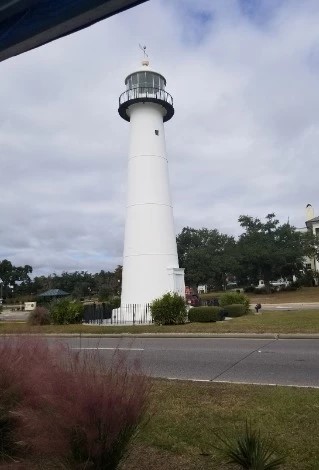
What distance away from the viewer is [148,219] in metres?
24.1

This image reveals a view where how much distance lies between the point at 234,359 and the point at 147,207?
46.1 feet

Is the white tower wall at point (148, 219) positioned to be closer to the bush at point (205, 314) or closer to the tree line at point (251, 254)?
the bush at point (205, 314)

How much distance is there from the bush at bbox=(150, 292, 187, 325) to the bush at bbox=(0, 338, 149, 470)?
55.7ft

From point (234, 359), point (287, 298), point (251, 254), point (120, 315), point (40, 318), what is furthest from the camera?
point (251, 254)

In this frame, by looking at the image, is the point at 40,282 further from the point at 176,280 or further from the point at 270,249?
the point at 176,280

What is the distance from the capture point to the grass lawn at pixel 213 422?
4.38 m

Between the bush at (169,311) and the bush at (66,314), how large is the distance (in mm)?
5332

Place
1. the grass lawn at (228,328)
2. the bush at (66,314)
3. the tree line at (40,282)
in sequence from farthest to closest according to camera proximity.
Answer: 1. the tree line at (40,282)
2. the bush at (66,314)
3. the grass lawn at (228,328)

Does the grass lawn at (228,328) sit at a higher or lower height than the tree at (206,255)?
lower

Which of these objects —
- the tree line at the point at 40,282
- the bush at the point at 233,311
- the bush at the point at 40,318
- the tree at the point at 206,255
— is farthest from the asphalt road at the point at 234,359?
the tree line at the point at 40,282

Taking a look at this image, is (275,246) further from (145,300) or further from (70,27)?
(70,27)

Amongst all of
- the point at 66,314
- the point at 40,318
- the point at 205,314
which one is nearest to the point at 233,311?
the point at 205,314

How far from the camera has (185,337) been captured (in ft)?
56.4

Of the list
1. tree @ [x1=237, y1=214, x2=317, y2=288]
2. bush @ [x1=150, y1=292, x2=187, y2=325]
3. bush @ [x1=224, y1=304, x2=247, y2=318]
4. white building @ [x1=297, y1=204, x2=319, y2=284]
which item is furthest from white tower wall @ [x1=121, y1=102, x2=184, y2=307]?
white building @ [x1=297, y1=204, x2=319, y2=284]
